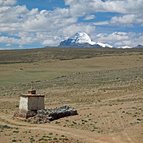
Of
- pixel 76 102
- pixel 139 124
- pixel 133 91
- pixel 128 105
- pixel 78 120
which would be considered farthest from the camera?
pixel 133 91

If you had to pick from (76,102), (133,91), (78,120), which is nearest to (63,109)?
(78,120)

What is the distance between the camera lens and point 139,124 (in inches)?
1217

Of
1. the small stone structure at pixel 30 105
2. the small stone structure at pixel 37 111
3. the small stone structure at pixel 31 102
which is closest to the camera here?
the small stone structure at pixel 37 111

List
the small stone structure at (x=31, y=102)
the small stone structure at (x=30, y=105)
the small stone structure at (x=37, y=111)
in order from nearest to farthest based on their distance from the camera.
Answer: the small stone structure at (x=37, y=111), the small stone structure at (x=30, y=105), the small stone structure at (x=31, y=102)

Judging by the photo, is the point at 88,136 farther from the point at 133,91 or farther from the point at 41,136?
the point at 133,91

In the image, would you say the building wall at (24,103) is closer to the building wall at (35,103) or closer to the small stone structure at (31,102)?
the small stone structure at (31,102)

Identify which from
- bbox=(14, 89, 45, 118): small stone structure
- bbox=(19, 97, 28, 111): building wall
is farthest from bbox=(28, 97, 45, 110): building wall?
bbox=(19, 97, 28, 111): building wall

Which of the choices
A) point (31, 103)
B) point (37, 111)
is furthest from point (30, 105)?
point (37, 111)

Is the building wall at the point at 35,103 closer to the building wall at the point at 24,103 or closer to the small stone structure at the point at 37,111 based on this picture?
the small stone structure at the point at 37,111

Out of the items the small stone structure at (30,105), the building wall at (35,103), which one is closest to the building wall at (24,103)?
the small stone structure at (30,105)

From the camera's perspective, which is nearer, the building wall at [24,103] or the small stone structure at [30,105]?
the small stone structure at [30,105]

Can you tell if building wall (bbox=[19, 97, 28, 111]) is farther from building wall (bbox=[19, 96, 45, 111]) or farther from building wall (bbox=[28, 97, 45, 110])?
building wall (bbox=[28, 97, 45, 110])

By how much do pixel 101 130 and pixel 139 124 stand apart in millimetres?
2624

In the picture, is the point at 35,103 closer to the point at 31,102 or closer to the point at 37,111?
the point at 31,102
